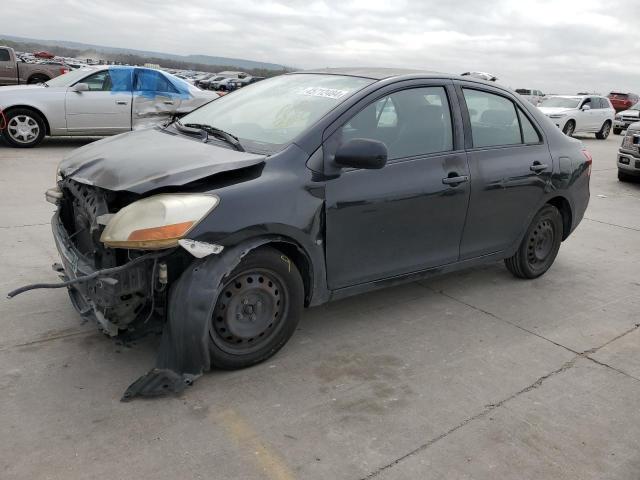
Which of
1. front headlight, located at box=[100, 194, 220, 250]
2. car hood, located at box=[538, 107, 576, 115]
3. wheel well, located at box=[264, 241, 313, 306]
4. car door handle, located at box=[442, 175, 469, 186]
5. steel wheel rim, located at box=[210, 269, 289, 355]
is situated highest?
car hood, located at box=[538, 107, 576, 115]

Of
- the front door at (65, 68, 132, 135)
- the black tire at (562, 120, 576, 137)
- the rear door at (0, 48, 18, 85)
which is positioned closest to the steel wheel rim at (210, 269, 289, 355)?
the front door at (65, 68, 132, 135)

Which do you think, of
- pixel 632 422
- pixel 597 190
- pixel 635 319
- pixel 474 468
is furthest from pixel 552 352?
pixel 597 190

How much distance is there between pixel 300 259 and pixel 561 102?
20.5 metres

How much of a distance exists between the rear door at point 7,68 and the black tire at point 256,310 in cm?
1772

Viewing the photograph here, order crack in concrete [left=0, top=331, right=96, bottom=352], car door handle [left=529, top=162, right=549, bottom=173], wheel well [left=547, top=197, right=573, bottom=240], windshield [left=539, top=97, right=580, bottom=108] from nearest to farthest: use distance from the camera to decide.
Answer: crack in concrete [left=0, top=331, right=96, bottom=352] → car door handle [left=529, top=162, right=549, bottom=173] → wheel well [left=547, top=197, right=573, bottom=240] → windshield [left=539, top=97, right=580, bottom=108]

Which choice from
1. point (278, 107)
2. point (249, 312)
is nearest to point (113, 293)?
point (249, 312)

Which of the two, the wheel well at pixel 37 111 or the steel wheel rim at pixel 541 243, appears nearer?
the steel wheel rim at pixel 541 243

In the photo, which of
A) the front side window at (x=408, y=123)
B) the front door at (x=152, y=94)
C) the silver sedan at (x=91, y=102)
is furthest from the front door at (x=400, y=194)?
the front door at (x=152, y=94)

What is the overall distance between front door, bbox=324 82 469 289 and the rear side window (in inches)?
8.3

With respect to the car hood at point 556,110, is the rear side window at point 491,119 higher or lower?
lower

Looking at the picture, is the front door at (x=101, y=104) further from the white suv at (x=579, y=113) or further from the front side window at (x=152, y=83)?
the white suv at (x=579, y=113)

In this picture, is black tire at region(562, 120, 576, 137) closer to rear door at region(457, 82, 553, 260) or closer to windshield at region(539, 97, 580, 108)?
windshield at region(539, 97, 580, 108)

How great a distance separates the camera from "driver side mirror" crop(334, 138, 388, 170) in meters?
3.25

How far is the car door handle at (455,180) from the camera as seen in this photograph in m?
3.95
